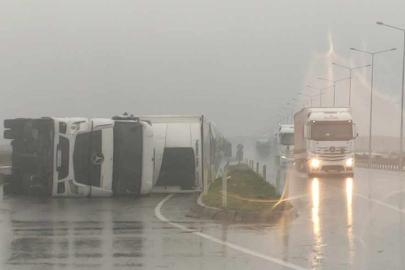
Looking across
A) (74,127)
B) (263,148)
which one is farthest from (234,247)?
(263,148)

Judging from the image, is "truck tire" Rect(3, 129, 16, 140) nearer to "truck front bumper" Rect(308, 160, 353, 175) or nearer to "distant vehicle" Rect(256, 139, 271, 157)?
"truck front bumper" Rect(308, 160, 353, 175)

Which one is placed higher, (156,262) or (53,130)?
(53,130)

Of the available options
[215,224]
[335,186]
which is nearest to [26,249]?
[215,224]

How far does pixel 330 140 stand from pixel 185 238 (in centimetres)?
1923

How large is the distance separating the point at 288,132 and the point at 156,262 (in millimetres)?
41319

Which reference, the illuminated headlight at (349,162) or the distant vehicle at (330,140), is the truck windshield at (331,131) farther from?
the illuminated headlight at (349,162)

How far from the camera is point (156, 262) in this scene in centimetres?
857

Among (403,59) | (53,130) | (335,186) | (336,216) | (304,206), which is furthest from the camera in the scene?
(403,59)

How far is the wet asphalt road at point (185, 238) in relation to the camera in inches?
338

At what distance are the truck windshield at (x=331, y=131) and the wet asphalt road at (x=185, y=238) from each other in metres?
11.6

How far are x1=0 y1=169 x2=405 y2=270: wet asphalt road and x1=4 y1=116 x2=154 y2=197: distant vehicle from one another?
0.99m

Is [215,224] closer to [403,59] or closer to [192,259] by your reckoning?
[192,259]

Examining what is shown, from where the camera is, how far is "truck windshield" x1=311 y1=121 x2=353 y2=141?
94.0 feet

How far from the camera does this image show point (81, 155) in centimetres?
1778
